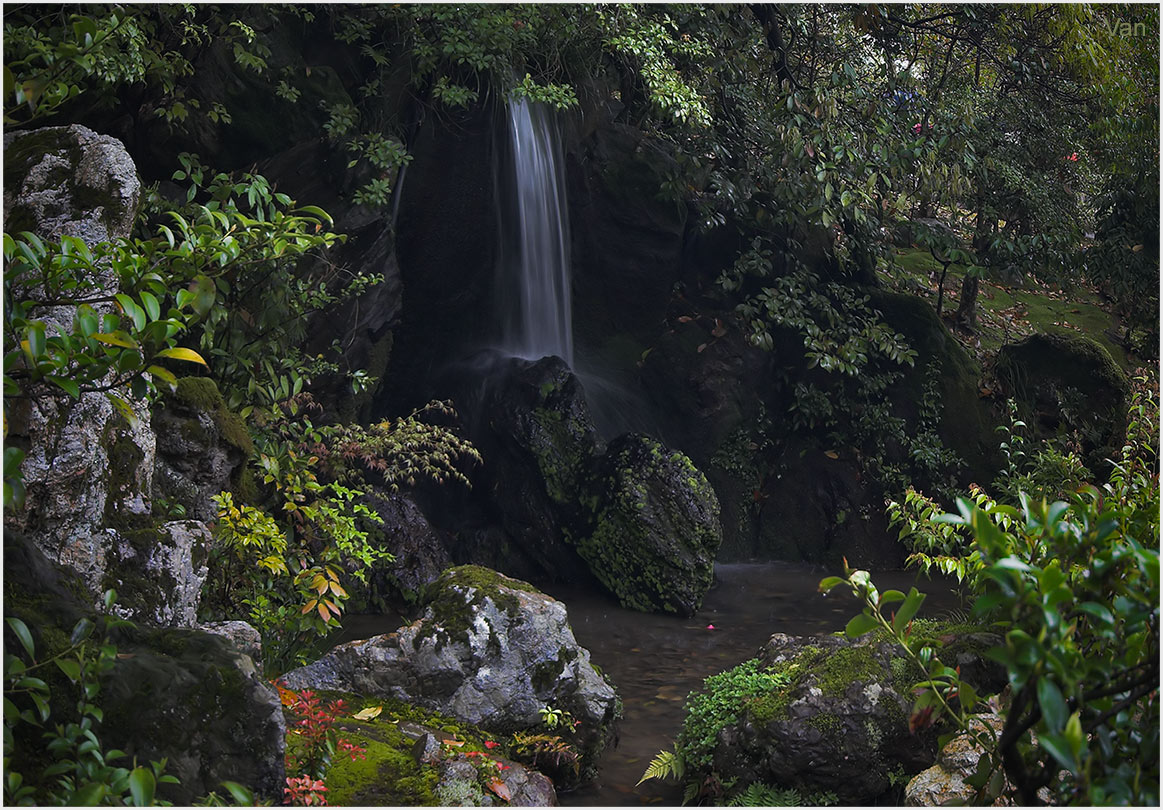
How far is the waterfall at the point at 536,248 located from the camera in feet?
31.0

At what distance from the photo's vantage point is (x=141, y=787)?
73.3 inches

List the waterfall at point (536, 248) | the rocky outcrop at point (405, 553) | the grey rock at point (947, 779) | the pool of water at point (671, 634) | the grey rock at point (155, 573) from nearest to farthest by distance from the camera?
1. the grey rock at point (947, 779)
2. the grey rock at point (155, 573)
3. the pool of water at point (671, 634)
4. the rocky outcrop at point (405, 553)
5. the waterfall at point (536, 248)

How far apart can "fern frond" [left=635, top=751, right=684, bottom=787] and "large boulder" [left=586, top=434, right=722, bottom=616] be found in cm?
322

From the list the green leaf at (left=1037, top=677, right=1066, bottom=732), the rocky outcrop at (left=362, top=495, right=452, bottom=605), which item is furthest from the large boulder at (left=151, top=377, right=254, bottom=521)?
the green leaf at (left=1037, top=677, right=1066, bottom=732)

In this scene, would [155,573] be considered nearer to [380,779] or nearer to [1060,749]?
[380,779]

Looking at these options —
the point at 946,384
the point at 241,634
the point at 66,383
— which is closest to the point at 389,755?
the point at 241,634

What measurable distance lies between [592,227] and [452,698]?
6847 millimetres

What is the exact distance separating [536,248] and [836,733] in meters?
6.67

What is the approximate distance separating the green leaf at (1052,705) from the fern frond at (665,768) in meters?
3.49

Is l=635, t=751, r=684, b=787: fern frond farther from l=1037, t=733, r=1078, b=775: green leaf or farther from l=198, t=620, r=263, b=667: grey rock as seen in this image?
l=1037, t=733, r=1078, b=775: green leaf

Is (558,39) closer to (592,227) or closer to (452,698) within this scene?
(592,227)

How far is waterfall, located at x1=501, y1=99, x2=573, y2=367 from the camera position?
9453mm

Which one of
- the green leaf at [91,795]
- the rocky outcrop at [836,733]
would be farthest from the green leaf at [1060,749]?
the rocky outcrop at [836,733]

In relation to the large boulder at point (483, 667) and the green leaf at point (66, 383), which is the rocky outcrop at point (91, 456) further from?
the green leaf at point (66, 383)
